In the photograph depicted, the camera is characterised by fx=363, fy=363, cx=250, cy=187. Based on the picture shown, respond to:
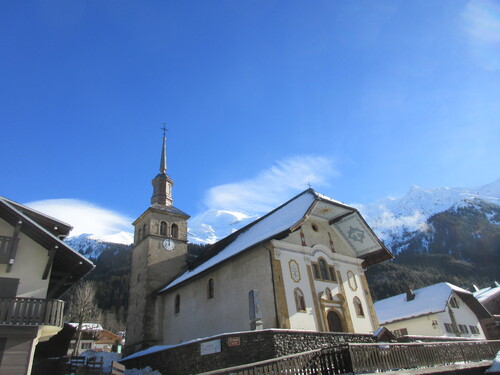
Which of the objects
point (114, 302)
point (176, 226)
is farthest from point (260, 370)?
point (114, 302)

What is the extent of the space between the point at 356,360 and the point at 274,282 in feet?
25.1

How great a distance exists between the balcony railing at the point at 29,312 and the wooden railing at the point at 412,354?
12065mm

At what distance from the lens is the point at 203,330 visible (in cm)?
2484

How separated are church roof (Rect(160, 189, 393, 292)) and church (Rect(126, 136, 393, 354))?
0.07m

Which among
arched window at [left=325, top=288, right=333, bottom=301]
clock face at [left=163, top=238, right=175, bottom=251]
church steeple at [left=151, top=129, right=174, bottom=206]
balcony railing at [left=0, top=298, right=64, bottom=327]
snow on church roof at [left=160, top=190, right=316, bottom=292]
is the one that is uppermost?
church steeple at [left=151, top=129, right=174, bottom=206]

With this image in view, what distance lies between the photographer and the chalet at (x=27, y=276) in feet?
46.0

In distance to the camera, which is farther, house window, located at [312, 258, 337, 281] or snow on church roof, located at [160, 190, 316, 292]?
house window, located at [312, 258, 337, 281]

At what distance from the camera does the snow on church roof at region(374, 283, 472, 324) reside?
1409 inches

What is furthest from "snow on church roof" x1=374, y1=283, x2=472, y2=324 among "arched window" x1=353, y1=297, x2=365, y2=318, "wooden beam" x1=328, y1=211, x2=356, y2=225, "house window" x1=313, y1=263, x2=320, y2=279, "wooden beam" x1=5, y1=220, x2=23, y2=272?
"wooden beam" x1=5, y1=220, x2=23, y2=272

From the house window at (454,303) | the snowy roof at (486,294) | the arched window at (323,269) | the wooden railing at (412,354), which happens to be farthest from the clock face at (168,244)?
the snowy roof at (486,294)

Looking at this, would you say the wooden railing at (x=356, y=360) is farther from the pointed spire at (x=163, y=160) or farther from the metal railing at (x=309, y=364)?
the pointed spire at (x=163, y=160)

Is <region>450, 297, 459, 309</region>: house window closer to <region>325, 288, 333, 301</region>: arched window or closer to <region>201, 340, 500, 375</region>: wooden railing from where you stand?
<region>325, 288, 333, 301</region>: arched window

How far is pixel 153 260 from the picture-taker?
33.6 metres

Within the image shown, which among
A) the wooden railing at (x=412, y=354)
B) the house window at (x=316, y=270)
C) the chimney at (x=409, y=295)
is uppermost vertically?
the chimney at (x=409, y=295)
